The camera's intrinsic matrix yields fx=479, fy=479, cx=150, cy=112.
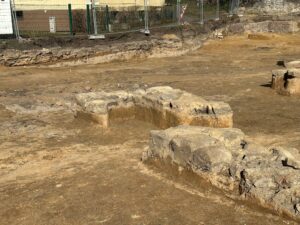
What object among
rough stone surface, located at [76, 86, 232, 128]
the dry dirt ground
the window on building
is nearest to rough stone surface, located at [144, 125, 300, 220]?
the dry dirt ground

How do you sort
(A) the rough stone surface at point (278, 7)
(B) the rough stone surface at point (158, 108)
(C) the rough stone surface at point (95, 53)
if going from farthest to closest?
(A) the rough stone surface at point (278, 7), (C) the rough stone surface at point (95, 53), (B) the rough stone surface at point (158, 108)

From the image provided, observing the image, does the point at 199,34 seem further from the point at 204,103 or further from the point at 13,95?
the point at 204,103

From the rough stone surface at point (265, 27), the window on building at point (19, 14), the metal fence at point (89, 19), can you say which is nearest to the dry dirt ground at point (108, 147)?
the metal fence at point (89, 19)

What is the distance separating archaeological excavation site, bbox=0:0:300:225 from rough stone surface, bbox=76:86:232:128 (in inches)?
1.0

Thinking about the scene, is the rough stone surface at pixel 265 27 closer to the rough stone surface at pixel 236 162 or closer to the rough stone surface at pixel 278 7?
the rough stone surface at pixel 278 7

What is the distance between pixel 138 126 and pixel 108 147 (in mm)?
1515

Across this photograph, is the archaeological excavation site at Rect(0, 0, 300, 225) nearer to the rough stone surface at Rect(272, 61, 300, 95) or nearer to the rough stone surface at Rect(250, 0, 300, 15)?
the rough stone surface at Rect(272, 61, 300, 95)

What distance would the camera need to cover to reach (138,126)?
33.2ft

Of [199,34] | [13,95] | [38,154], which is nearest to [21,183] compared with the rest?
[38,154]

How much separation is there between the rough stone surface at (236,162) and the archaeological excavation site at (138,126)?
15mm

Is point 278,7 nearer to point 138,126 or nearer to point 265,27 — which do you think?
point 265,27

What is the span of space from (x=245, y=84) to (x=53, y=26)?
37.4 feet

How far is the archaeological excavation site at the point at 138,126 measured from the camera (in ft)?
18.9

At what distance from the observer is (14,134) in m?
9.87
